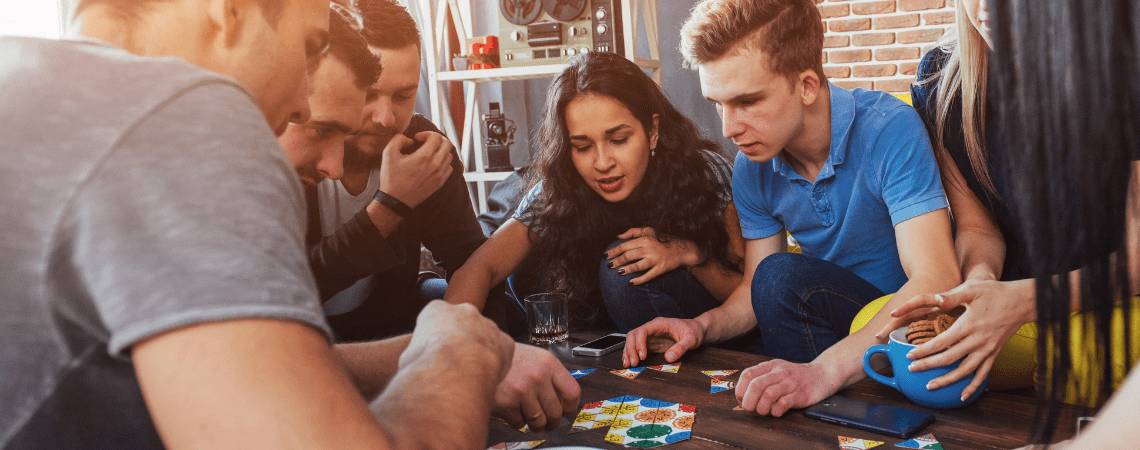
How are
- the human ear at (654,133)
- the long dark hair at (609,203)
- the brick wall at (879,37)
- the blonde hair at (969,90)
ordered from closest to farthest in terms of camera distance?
1. the blonde hair at (969,90)
2. the long dark hair at (609,203)
3. the human ear at (654,133)
4. the brick wall at (879,37)

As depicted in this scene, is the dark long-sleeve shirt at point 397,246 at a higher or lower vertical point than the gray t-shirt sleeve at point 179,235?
lower

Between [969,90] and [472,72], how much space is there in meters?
2.13

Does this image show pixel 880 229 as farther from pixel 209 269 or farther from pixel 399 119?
pixel 209 269

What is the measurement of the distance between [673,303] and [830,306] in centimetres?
41

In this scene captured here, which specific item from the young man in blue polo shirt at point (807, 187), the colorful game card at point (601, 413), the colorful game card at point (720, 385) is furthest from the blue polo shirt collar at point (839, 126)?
the colorful game card at point (601, 413)

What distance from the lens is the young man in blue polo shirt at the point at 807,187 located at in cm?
138

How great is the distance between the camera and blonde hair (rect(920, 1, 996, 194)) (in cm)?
134

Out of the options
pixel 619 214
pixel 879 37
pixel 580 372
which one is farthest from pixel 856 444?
pixel 879 37

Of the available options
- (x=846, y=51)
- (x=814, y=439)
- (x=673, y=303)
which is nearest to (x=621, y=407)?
(x=814, y=439)

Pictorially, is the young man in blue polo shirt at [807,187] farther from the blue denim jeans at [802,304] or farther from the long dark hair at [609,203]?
the long dark hair at [609,203]

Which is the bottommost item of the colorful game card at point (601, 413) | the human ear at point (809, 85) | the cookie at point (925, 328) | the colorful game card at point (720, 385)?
the colorful game card at point (720, 385)

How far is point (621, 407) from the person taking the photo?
3.11 ft

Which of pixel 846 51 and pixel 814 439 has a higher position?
pixel 846 51

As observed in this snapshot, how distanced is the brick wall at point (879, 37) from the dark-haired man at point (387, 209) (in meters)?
1.87
